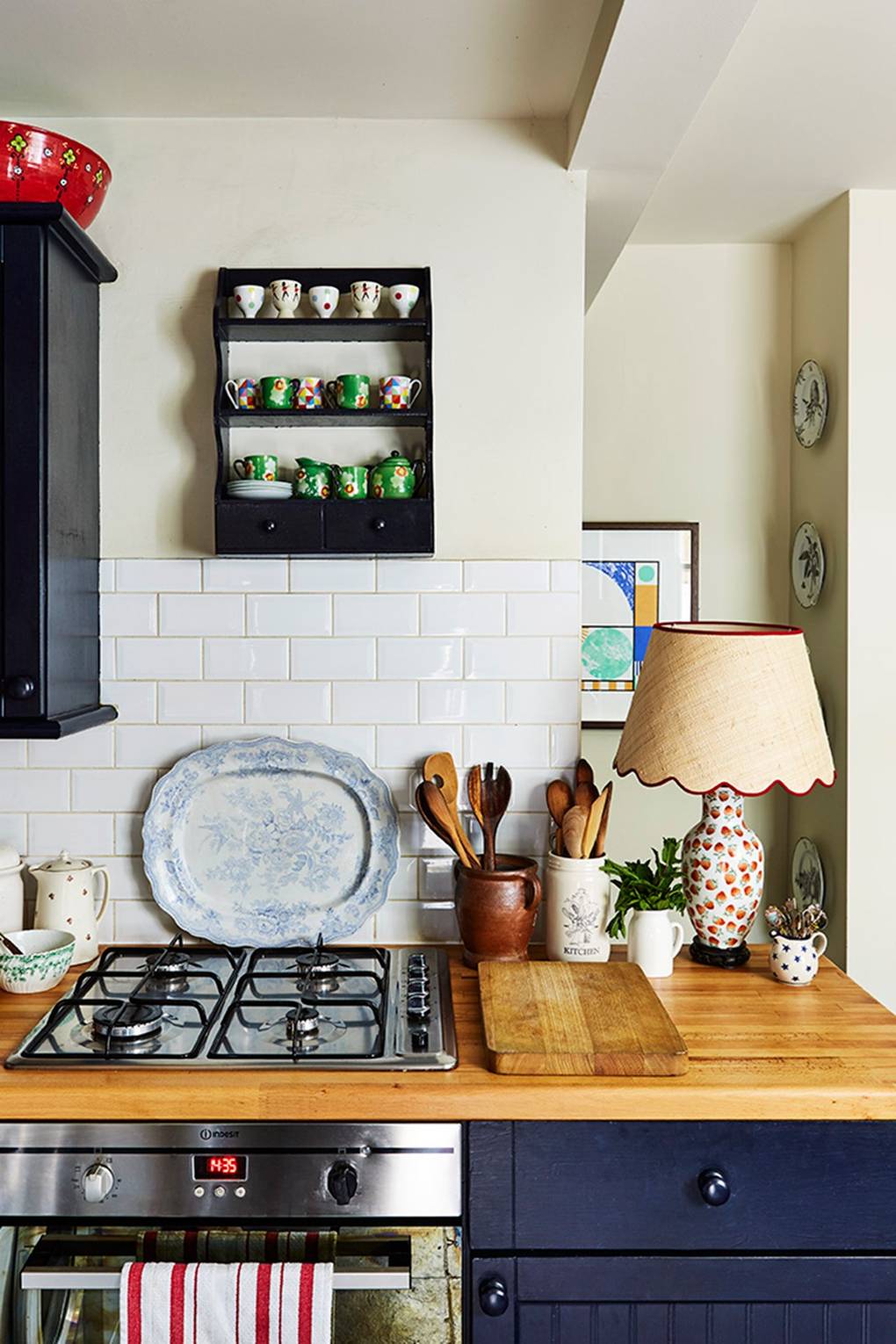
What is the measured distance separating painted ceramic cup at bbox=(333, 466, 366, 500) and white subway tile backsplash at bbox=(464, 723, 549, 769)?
0.51m

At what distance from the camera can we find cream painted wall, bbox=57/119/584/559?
2193mm

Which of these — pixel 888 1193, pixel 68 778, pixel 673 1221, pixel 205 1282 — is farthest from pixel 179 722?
pixel 888 1193

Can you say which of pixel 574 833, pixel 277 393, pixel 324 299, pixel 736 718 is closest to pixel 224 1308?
pixel 574 833

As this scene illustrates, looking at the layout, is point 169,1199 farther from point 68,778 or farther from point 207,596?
point 207,596

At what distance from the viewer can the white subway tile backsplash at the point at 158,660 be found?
223 cm

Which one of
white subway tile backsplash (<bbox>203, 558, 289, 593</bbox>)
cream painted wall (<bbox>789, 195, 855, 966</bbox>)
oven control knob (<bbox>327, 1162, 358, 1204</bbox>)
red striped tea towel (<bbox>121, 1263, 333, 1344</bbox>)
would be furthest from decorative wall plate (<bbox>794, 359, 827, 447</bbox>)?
red striped tea towel (<bbox>121, 1263, 333, 1344</bbox>)

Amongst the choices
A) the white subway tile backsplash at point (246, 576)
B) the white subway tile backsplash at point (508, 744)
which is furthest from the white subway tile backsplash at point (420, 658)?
the white subway tile backsplash at point (246, 576)

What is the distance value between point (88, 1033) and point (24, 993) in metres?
0.25

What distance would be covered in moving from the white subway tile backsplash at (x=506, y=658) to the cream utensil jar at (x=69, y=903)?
82 centimetres

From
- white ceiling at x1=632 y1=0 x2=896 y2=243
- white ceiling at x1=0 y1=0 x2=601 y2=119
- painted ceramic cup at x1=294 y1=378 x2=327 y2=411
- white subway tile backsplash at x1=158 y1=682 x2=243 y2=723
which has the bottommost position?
white subway tile backsplash at x1=158 y1=682 x2=243 y2=723

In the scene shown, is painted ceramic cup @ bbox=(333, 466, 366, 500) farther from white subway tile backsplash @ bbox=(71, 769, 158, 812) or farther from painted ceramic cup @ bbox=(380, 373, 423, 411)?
white subway tile backsplash @ bbox=(71, 769, 158, 812)

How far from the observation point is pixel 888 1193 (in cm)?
161

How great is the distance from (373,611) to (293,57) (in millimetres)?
982

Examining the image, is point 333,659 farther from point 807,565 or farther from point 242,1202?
point 807,565
